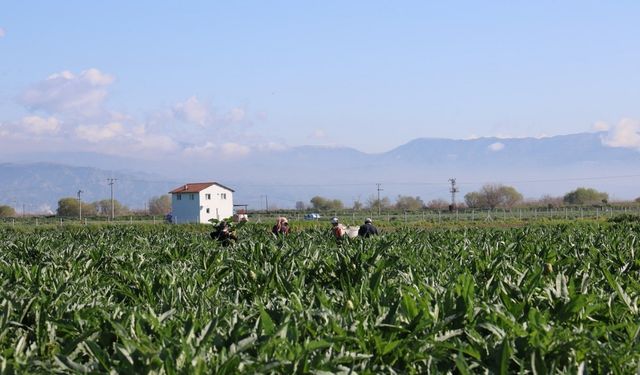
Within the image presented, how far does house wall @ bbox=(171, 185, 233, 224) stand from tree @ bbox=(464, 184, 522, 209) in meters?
75.9

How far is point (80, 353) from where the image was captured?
552 cm

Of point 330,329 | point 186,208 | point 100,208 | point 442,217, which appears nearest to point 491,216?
point 442,217

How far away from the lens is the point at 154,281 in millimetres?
8453

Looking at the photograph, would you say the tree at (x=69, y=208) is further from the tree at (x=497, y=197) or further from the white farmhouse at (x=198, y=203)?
the tree at (x=497, y=197)

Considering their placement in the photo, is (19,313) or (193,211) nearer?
(19,313)

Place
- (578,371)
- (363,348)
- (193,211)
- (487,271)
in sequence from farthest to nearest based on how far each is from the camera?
(193,211), (487,271), (363,348), (578,371)

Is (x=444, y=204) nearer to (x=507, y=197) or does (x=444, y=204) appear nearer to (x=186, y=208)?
(x=507, y=197)

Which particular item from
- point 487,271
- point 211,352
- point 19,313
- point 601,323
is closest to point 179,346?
point 211,352

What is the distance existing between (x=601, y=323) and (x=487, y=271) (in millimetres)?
3715

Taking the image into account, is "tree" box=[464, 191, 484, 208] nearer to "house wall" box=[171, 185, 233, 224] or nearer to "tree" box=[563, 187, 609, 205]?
"tree" box=[563, 187, 609, 205]

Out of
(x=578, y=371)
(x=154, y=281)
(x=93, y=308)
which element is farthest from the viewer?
(x=154, y=281)

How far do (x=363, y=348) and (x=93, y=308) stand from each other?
2.21 m

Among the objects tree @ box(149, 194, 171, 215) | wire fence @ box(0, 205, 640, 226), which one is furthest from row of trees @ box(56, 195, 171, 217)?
wire fence @ box(0, 205, 640, 226)

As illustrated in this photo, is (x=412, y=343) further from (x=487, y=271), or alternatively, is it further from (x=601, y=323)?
(x=487, y=271)
